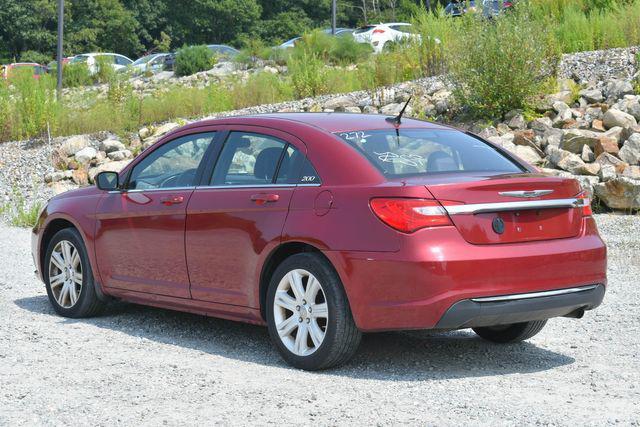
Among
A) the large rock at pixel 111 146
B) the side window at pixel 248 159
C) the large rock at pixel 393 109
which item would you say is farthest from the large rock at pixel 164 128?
the side window at pixel 248 159

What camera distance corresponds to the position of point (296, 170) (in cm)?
648

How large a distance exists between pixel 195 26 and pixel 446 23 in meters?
40.7

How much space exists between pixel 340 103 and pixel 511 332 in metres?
12.4

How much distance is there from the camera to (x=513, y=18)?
1662 centimetres

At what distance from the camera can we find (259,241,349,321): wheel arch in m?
6.29

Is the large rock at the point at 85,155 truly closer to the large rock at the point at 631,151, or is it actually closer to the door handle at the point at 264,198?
the large rock at the point at 631,151

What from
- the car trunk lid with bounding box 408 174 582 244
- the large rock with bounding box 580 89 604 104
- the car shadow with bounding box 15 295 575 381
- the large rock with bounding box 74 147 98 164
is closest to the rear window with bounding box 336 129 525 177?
the car trunk lid with bounding box 408 174 582 244

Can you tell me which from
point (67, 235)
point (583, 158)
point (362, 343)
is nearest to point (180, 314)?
point (67, 235)

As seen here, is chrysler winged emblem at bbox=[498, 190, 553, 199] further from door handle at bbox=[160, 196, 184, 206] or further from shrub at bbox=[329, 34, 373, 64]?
shrub at bbox=[329, 34, 373, 64]

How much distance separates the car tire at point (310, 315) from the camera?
6.04 meters

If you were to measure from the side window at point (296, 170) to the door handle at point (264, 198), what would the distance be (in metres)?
0.12

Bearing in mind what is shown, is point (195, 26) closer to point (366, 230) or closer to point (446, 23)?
point (446, 23)

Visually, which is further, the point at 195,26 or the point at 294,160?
the point at 195,26

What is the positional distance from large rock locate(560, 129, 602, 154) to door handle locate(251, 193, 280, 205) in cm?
900
